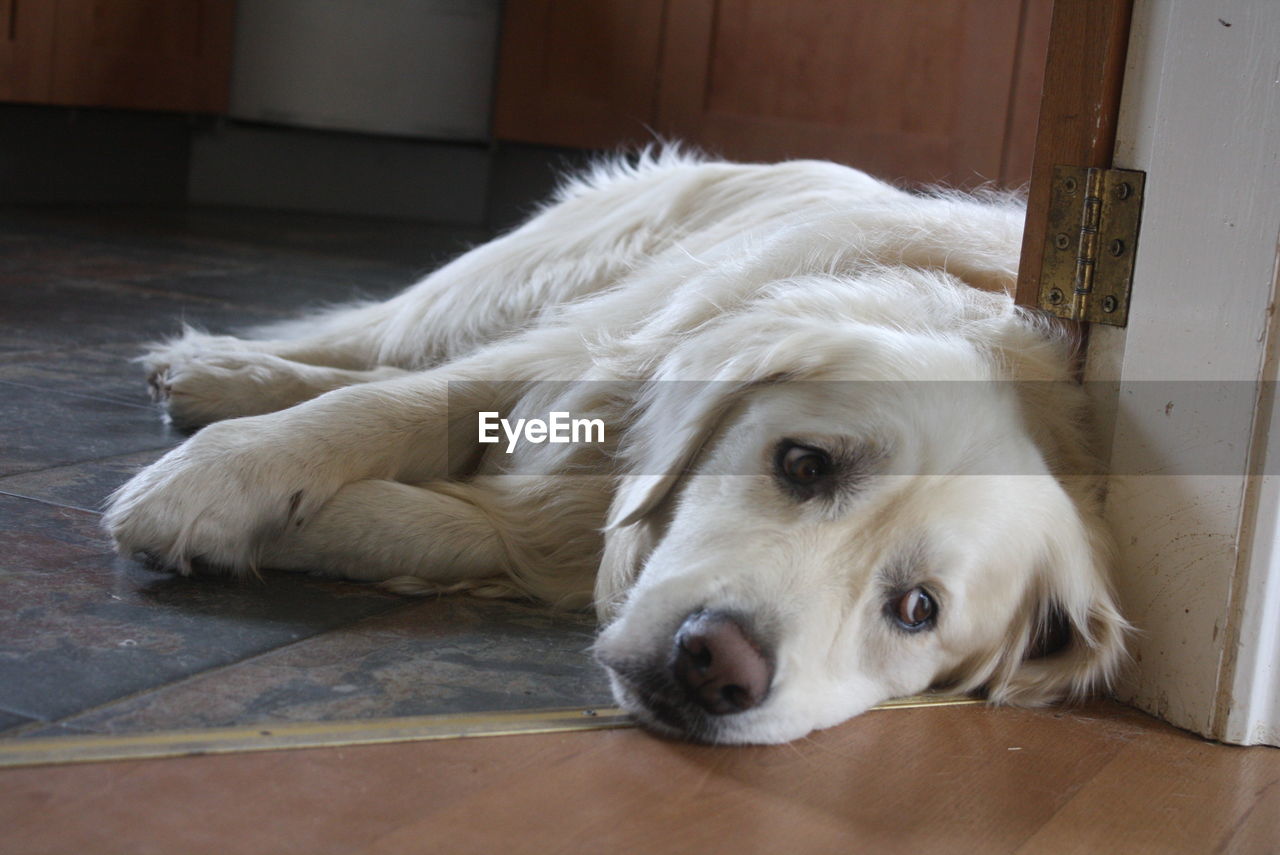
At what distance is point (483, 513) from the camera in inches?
78.1

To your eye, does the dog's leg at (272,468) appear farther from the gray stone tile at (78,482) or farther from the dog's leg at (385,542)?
the gray stone tile at (78,482)

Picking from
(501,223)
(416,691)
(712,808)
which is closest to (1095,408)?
(712,808)

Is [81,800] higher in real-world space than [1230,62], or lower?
lower

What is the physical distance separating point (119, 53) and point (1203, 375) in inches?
205

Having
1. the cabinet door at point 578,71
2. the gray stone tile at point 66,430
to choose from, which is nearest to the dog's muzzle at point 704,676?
the gray stone tile at point 66,430

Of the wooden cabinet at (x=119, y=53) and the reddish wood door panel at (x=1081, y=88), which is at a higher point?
the wooden cabinet at (x=119, y=53)

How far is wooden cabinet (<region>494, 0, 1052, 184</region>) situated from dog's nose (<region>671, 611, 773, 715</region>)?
486 cm

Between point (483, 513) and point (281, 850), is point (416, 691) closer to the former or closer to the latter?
point (281, 850)

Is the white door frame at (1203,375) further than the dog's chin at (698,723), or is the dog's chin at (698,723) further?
the white door frame at (1203,375)

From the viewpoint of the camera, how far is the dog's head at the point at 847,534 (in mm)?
1463

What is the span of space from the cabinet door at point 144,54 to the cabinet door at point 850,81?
207 cm

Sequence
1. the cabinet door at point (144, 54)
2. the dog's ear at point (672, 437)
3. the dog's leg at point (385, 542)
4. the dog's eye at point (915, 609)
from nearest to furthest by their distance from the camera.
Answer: the dog's eye at point (915, 609)
the dog's ear at point (672, 437)
the dog's leg at point (385, 542)
the cabinet door at point (144, 54)

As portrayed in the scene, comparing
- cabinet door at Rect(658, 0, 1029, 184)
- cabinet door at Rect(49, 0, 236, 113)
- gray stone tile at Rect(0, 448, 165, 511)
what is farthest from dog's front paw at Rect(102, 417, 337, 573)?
cabinet door at Rect(658, 0, 1029, 184)

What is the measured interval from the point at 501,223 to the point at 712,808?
5678 mm
